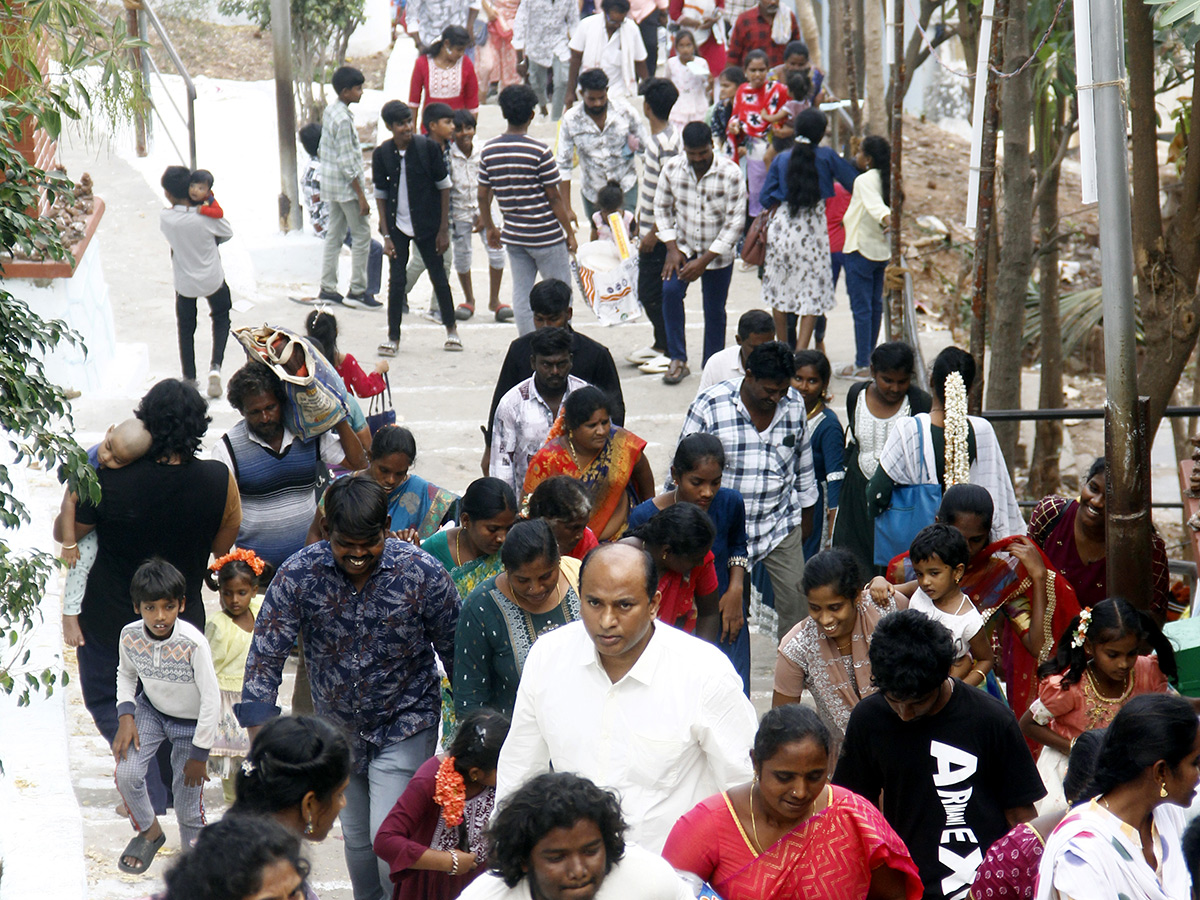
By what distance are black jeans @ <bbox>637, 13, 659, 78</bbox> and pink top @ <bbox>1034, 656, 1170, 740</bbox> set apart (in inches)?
508

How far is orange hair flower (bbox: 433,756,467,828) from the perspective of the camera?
13.3 feet

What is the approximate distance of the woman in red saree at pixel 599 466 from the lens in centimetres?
594

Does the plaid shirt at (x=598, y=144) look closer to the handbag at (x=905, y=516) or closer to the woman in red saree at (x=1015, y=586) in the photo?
the handbag at (x=905, y=516)

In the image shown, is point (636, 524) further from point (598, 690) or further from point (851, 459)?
point (598, 690)

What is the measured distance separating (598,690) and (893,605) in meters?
1.74

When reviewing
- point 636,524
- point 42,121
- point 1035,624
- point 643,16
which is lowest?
point 1035,624

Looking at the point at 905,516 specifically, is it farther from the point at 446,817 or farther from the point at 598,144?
the point at 598,144

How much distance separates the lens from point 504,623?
4.52 metres

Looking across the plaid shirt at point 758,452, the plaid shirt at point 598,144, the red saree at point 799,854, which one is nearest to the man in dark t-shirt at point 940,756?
the red saree at point 799,854

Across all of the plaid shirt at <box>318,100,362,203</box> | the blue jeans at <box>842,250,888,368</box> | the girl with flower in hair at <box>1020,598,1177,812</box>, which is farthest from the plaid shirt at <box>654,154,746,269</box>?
the girl with flower in hair at <box>1020,598,1177,812</box>

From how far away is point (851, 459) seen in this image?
6.66m

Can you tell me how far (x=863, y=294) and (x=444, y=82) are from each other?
483 centimetres

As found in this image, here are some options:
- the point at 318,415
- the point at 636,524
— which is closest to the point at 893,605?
the point at 636,524

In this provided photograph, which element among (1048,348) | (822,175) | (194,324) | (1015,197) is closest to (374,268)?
(194,324)
